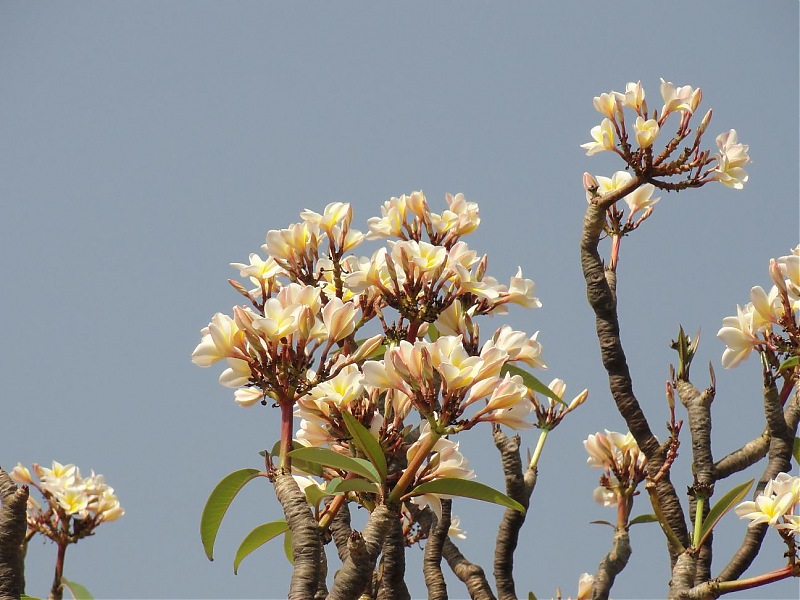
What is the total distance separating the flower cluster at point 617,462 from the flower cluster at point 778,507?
1.01 meters

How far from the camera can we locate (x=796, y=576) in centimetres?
220

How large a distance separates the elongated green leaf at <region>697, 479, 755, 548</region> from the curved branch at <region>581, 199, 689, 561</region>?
0.06 metres

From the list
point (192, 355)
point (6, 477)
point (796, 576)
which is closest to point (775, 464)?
point (796, 576)

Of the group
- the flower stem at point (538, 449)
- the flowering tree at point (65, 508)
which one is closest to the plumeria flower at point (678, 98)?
the flower stem at point (538, 449)

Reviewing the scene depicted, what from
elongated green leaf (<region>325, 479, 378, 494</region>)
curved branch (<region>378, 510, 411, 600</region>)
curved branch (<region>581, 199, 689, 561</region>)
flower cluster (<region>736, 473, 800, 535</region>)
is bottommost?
curved branch (<region>378, 510, 411, 600</region>)

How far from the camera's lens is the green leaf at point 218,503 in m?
2.06

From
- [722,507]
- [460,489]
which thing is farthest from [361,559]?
[722,507]

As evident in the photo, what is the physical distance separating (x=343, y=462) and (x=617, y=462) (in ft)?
5.94

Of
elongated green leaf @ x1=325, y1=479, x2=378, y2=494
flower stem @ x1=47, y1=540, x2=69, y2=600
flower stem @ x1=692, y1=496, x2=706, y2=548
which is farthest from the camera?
flower stem @ x1=47, y1=540, x2=69, y2=600

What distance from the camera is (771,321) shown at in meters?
2.52

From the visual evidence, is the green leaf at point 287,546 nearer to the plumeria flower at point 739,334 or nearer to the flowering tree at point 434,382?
the flowering tree at point 434,382

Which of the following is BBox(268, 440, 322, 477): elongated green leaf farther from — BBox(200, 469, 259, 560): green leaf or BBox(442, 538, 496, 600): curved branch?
BBox(442, 538, 496, 600): curved branch

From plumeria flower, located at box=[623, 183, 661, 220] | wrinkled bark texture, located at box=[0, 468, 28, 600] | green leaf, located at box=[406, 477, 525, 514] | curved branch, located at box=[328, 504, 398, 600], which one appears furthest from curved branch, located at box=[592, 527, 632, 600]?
wrinkled bark texture, located at box=[0, 468, 28, 600]

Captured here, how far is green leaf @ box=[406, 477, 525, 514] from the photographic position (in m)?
1.90
